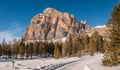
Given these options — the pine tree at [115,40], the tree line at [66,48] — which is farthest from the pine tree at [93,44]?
the pine tree at [115,40]

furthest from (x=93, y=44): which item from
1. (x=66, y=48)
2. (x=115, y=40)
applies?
(x=115, y=40)

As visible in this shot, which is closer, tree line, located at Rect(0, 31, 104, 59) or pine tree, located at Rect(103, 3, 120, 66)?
pine tree, located at Rect(103, 3, 120, 66)

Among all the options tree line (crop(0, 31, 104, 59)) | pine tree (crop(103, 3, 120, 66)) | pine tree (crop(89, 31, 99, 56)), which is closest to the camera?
pine tree (crop(103, 3, 120, 66))

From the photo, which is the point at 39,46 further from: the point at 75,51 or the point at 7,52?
the point at 75,51

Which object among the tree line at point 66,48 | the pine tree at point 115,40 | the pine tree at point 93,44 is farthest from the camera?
the tree line at point 66,48

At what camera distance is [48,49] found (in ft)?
474

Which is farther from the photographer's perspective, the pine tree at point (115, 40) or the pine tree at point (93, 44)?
the pine tree at point (93, 44)

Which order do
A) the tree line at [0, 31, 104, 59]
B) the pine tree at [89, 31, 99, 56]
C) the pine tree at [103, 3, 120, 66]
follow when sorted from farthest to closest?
the tree line at [0, 31, 104, 59] < the pine tree at [89, 31, 99, 56] < the pine tree at [103, 3, 120, 66]

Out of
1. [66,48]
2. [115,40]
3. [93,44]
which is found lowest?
[66,48]

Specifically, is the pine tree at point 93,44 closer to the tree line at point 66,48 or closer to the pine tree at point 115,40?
the tree line at point 66,48

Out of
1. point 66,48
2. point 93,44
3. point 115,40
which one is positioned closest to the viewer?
point 115,40

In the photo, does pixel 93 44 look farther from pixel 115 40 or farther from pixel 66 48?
pixel 115 40

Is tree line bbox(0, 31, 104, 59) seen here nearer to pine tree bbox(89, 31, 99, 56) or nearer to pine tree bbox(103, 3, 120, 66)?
pine tree bbox(89, 31, 99, 56)

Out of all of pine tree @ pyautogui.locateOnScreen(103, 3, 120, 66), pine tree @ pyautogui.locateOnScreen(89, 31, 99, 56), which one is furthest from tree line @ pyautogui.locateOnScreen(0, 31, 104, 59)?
pine tree @ pyautogui.locateOnScreen(103, 3, 120, 66)
